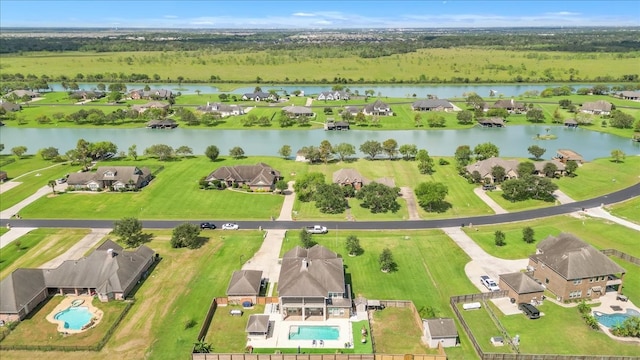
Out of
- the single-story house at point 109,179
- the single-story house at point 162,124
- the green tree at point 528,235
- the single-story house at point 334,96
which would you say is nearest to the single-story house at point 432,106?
the single-story house at point 334,96

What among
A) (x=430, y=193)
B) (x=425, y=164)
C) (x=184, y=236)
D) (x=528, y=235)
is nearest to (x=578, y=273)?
(x=528, y=235)

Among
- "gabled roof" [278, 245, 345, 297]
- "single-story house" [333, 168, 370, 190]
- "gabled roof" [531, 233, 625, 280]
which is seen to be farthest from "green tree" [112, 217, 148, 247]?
"gabled roof" [531, 233, 625, 280]

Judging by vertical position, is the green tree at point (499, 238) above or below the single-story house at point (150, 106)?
below

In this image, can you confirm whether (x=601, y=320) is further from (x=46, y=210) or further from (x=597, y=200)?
(x=46, y=210)

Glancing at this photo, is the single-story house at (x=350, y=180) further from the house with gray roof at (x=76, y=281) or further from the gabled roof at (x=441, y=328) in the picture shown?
the gabled roof at (x=441, y=328)

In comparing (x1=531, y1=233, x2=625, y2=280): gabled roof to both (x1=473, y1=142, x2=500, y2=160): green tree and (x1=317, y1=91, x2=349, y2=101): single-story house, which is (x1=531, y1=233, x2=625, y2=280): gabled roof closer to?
(x1=473, y1=142, x2=500, y2=160): green tree

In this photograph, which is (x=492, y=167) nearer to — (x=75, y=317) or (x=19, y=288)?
(x=75, y=317)

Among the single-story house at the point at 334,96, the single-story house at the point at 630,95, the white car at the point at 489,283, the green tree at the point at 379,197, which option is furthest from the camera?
the single-story house at the point at 334,96
